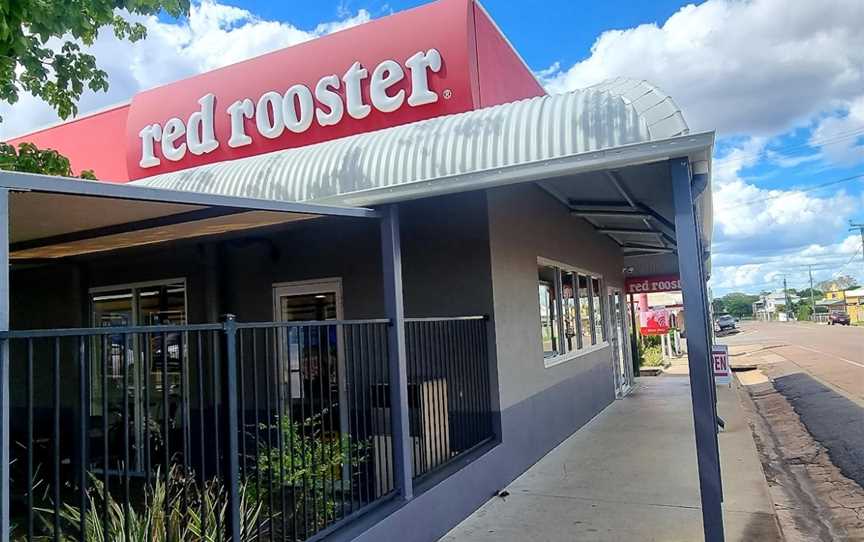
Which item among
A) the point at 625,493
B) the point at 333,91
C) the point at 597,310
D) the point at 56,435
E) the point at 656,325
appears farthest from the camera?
the point at 656,325

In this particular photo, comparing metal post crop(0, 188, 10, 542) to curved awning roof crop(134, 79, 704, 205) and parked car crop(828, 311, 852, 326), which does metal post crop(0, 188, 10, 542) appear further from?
parked car crop(828, 311, 852, 326)

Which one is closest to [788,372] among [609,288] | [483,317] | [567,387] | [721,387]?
[721,387]

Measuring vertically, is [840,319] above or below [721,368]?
below

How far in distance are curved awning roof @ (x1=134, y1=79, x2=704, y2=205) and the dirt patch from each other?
12.9ft

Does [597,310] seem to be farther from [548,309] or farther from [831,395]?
[831,395]

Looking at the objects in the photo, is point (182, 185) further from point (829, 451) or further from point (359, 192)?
point (829, 451)

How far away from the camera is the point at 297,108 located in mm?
9258

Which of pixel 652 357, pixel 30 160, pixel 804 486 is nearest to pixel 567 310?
pixel 804 486

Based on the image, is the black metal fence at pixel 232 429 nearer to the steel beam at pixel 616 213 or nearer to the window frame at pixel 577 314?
the window frame at pixel 577 314

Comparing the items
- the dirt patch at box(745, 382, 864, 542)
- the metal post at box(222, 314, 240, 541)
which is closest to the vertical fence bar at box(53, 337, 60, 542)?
the metal post at box(222, 314, 240, 541)

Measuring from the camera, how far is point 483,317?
6.44m

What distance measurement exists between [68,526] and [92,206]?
2932mm

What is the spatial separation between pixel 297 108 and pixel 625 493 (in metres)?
6.85

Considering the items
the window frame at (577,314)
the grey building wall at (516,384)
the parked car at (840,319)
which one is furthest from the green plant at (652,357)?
the parked car at (840,319)
